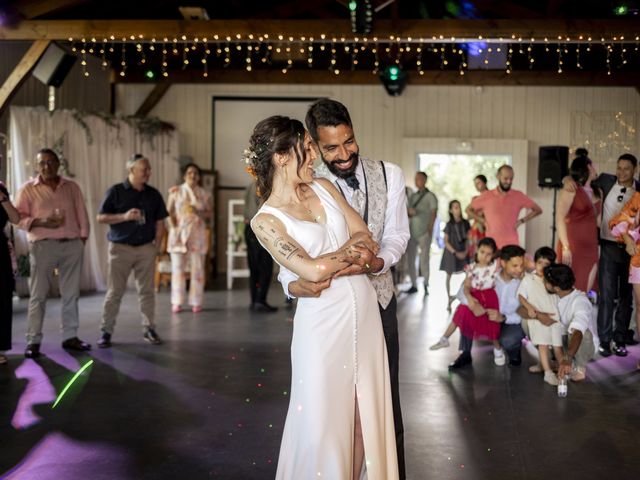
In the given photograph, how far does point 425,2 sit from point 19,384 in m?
8.58

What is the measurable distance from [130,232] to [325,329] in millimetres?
3909

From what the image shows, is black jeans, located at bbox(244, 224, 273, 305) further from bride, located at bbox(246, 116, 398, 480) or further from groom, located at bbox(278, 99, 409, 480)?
bride, located at bbox(246, 116, 398, 480)

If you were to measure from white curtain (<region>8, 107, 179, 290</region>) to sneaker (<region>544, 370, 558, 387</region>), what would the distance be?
257 inches

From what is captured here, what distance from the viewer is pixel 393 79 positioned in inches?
441

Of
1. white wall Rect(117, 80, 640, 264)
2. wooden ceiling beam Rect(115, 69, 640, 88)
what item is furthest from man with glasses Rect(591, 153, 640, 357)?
white wall Rect(117, 80, 640, 264)

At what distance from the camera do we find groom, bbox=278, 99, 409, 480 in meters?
2.60

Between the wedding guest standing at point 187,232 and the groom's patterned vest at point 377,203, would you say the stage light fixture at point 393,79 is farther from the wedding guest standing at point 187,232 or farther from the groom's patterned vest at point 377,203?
the groom's patterned vest at point 377,203

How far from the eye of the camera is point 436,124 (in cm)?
1246

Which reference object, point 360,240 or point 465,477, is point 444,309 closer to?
point 465,477

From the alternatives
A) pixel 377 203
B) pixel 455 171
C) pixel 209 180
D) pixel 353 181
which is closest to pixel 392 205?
pixel 377 203

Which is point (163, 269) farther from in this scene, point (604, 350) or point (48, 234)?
point (604, 350)

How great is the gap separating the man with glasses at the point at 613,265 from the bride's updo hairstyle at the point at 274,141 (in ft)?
13.4

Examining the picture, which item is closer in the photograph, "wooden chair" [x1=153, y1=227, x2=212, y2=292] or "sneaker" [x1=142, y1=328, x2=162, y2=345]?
"sneaker" [x1=142, y1=328, x2=162, y2=345]

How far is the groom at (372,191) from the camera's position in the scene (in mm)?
2604
